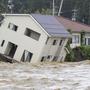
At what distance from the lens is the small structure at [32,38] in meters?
40.8

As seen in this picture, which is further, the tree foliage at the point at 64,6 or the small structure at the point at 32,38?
the tree foliage at the point at 64,6

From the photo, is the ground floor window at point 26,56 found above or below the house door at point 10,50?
below

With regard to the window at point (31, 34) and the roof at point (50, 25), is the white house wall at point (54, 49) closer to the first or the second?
the roof at point (50, 25)

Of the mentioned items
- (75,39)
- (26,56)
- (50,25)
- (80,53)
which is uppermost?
(75,39)

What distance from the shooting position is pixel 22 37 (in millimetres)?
42250

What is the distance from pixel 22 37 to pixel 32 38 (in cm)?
105

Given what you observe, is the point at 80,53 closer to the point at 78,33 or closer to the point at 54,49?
the point at 54,49

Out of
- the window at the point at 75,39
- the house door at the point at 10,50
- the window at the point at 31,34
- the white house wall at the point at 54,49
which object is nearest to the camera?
the white house wall at the point at 54,49

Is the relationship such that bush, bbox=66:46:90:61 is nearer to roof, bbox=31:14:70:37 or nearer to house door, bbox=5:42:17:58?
roof, bbox=31:14:70:37

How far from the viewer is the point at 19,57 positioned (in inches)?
1640

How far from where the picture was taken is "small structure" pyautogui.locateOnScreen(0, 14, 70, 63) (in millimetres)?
40844

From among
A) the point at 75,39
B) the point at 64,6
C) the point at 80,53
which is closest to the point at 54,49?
the point at 80,53

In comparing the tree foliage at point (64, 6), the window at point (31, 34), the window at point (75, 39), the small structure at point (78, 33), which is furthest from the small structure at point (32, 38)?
the tree foliage at point (64, 6)

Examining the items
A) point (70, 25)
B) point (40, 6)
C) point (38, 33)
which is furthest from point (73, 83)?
point (40, 6)
